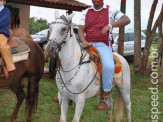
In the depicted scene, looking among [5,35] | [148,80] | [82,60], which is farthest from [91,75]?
[148,80]

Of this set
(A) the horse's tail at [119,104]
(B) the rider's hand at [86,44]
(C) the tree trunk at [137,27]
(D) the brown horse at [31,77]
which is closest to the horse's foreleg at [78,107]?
(B) the rider's hand at [86,44]

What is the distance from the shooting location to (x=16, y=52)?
535cm

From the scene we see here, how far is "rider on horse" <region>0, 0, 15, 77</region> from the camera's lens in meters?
4.93

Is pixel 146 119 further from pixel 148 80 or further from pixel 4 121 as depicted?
pixel 148 80

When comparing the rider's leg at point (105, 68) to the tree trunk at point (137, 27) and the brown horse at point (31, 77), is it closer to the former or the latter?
the brown horse at point (31, 77)

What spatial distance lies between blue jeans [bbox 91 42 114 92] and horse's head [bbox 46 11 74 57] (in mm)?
741

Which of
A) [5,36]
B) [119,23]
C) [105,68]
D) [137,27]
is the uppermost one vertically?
[137,27]

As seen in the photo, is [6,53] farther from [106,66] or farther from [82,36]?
[106,66]

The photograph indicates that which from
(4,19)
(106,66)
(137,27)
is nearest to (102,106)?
(106,66)

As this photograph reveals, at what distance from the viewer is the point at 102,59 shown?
15.9 ft

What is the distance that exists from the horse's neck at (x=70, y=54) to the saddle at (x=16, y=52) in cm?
121

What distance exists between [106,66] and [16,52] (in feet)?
5.37

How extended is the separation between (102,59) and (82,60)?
354mm

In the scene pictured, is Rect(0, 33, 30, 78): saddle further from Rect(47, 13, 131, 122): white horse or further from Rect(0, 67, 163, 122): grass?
Rect(0, 67, 163, 122): grass
